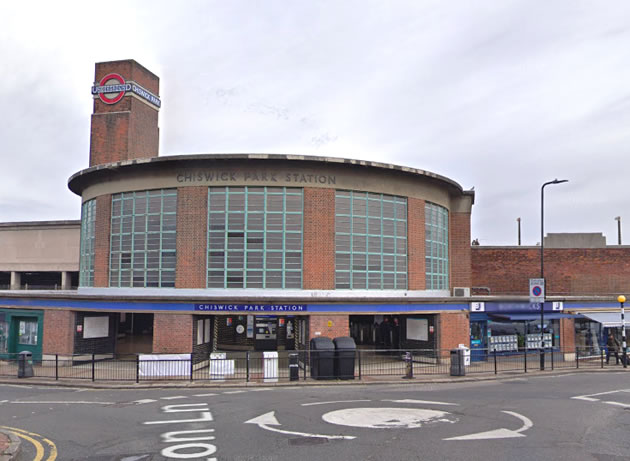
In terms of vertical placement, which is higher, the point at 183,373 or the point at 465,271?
the point at 465,271

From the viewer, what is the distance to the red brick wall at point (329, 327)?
85.9 feet

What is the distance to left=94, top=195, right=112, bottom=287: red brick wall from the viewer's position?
30.2m

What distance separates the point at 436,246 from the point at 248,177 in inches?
470

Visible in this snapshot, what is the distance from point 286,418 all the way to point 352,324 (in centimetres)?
2584

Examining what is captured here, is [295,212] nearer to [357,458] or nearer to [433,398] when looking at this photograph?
[433,398]

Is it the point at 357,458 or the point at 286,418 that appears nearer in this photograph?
the point at 357,458

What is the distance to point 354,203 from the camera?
29.0 meters

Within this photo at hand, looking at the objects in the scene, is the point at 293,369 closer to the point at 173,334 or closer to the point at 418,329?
the point at 173,334

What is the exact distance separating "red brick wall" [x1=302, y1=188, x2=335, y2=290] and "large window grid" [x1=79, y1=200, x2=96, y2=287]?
12.5m

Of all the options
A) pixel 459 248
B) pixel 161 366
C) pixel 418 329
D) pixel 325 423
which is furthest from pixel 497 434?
pixel 459 248

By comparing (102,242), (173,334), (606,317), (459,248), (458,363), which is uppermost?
(459,248)

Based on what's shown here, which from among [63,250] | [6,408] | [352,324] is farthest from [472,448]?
[63,250]

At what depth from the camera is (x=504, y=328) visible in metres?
29.9

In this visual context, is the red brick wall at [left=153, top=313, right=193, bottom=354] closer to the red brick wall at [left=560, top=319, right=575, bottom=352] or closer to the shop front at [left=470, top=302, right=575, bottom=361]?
the shop front at [left=470, top=302, right=575, bottom=361]
